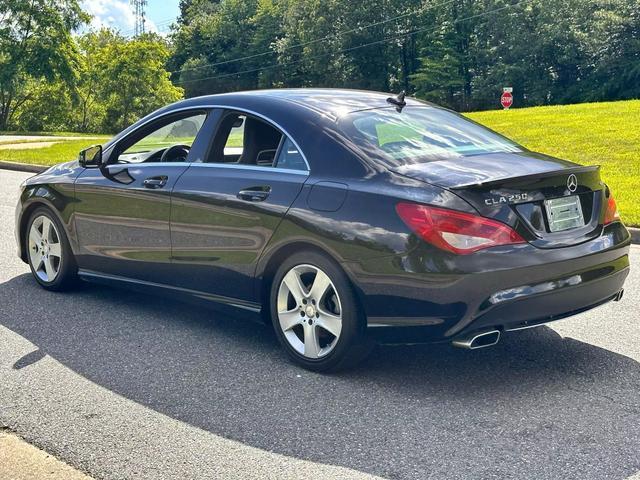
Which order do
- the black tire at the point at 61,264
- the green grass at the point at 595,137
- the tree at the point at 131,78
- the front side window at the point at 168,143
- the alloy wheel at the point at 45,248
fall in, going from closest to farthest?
the front side window at the point at 168,143 < the black tire at the point at 61,264 < the alloy wheel at the point at 45,248 < the green grass at the point at 595,137 < the tree at the point at 131,78

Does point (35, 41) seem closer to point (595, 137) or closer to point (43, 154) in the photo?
point (43, 154)

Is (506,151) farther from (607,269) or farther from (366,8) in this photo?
(366,8)

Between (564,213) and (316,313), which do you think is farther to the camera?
(316,313)

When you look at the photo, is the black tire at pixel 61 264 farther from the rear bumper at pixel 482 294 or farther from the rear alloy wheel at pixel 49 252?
the rear bumper at pixel 482 294

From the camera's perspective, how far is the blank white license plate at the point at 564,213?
4297mm

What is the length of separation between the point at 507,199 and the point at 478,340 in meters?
0.72

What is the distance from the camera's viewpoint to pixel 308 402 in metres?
4.18

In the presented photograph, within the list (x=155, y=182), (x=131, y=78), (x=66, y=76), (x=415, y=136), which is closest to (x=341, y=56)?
(x=131, y=78)

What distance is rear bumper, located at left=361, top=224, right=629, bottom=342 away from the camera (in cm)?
404

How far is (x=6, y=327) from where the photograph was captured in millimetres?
5605

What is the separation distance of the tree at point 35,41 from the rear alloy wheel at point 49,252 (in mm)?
42670

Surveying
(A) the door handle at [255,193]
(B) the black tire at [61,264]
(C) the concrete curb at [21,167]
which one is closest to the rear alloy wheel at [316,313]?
(A) the door handle at [255,193]

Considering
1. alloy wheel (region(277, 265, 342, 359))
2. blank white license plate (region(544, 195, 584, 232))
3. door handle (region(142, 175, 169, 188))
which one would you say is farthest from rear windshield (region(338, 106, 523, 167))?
door handle (region(142, 175, 169, 188))

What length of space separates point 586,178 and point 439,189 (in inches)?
38.6
